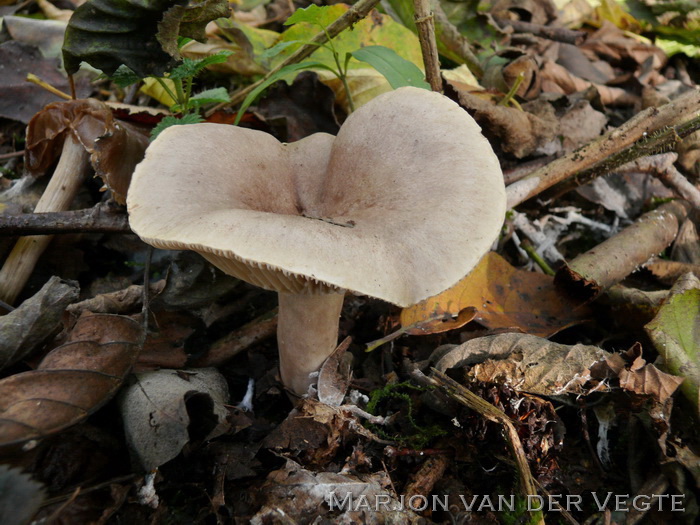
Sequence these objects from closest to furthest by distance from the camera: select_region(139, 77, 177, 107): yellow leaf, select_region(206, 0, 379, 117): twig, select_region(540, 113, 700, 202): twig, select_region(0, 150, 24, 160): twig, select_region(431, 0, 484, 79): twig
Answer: select_region(206, 0, 379, 117): twig < select_region(540, 113, 700, 202): twig < select_region(0, 150, 24, 160): twig < select_region(139, 77, 177, 107): yellow leaf < select_region(431, 0, 484, 79): twig

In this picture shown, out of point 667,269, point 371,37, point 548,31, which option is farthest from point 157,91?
point 548,31

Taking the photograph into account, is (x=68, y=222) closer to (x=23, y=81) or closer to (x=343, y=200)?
(x=343, y=200)

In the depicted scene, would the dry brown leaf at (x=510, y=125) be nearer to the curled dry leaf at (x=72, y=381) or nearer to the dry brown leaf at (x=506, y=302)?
the dry brown leaf at (x=506, y=302)

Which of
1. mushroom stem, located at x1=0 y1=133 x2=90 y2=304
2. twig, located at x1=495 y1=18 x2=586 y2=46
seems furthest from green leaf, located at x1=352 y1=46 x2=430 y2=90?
twig, located at x1=495 y1=18 x2=586 y2=46

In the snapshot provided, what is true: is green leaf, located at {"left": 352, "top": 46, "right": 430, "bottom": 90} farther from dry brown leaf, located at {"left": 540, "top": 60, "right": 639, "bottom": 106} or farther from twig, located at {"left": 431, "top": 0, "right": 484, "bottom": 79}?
dry brown leaf, located at {"left": 540, "top": 60, "right": 639, "bottom": 106}

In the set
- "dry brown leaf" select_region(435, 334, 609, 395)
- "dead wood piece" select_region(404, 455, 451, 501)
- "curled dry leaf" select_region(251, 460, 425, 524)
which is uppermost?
"dry brown leaf" select_region(435, 334, 609, 395)

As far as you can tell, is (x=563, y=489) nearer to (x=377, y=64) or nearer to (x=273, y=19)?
(x=377, y=64)
